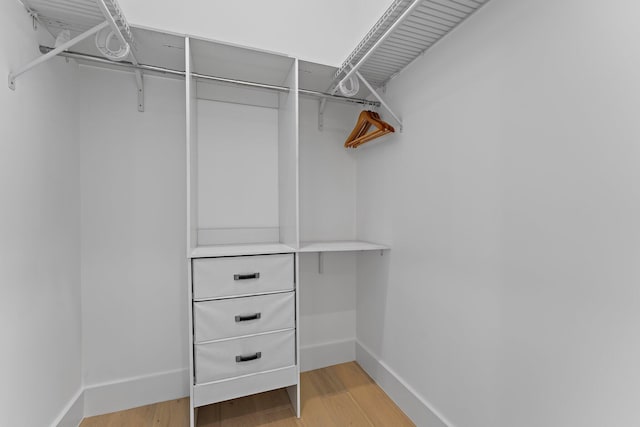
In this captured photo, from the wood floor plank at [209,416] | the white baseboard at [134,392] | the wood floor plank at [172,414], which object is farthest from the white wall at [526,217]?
the white baseboard at [134,392]

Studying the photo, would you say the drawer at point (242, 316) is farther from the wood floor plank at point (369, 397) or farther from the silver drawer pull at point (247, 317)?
the wood floor plank at point (369, 397)

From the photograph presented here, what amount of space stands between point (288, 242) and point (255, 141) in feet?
2.61

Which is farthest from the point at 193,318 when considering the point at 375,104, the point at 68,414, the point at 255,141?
the point at 375,104

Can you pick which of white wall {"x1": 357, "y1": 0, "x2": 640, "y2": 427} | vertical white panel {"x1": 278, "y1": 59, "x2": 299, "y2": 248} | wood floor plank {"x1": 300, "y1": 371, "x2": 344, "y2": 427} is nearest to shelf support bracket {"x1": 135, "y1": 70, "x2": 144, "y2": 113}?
vertical white panel {"x1": 278, "y1": 59, "x2": 299, "y2": 248}

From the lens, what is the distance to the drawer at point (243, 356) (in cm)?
149

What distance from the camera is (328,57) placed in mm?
Answer: 2154

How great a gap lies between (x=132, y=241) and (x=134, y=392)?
0.95 metres

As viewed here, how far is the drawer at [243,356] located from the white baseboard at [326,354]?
0.55 m

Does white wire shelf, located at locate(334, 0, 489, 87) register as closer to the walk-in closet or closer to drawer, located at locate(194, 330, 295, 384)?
the walk-in closet

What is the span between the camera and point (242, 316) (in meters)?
1.56

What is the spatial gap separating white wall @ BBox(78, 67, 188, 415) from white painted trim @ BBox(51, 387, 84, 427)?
0.17 ft

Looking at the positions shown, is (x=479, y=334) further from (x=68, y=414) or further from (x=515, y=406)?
(x=68, y=414)

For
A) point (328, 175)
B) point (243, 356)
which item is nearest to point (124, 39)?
point (328, 175)

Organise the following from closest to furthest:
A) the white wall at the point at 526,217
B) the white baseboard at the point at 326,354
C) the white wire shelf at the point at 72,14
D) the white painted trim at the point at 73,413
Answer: the white wall at the point at 526,217 → the white wire shelf at the point at 72,14 → the white painted trim at the point at 73,413 → the white baseboard at the point at 326,354
